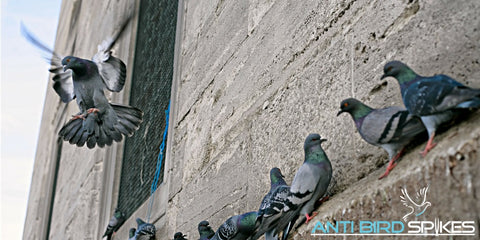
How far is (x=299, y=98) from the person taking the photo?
7.23 feet

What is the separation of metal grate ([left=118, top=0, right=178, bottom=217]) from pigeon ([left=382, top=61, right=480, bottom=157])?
2.54 m

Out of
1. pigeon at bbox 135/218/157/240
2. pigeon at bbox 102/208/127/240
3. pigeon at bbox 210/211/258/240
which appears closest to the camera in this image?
pigeon at bbox 210/211/258/240

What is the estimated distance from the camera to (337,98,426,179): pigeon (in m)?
1.48

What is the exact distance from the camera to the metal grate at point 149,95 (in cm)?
421

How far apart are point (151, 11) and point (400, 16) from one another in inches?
146

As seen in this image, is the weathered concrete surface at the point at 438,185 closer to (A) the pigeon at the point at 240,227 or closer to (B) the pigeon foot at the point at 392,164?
(B) the pigeon foot at the point at 392,164

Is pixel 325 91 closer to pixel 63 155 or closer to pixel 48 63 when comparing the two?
pixel 48 63

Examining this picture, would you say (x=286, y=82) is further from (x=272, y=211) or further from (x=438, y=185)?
(x=438, y=185)

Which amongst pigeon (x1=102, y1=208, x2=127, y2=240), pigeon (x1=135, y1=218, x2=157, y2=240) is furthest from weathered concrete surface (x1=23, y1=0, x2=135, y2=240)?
pigeon (x1=135, y1=218, x2=157, y2=240)

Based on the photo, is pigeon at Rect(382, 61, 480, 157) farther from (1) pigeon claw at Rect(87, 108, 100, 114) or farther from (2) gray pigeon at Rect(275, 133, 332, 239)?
(1) pigeon claw at Rect(87, 108, 100, 114)

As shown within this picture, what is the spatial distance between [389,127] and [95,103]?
4.81ft

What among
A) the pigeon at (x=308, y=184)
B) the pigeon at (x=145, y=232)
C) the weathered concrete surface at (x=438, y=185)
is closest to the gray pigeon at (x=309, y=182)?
the pigeon at (x=308, y=184)

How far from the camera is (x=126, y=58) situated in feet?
17.9

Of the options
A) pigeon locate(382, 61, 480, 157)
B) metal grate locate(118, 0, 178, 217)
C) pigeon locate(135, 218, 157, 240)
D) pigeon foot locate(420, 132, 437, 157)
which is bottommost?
pigeon foot locate(420, 132, 437, 157)
